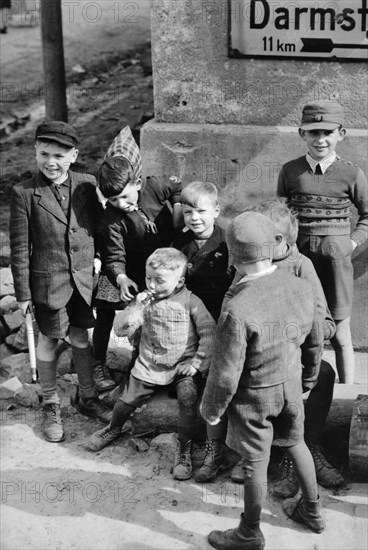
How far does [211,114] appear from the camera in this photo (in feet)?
17.6

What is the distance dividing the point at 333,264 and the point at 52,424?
1.88 m

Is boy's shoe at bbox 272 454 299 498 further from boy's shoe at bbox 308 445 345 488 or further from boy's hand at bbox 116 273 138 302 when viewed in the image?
boy's hand at bbox 116 273 138 302

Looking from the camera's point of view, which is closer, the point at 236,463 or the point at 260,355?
the point at 260,355

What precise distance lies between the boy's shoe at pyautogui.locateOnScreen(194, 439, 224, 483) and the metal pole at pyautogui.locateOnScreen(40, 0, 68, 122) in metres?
3.38

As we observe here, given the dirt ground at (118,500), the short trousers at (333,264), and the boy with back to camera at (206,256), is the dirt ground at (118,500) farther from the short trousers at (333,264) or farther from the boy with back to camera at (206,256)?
the short trousers at (333,264)

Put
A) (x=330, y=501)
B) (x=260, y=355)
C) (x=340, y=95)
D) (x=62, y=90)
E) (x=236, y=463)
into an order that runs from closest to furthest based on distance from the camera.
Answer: (x=260, y=355), (x=330, y=501), (x=236, y=463), (x=340, y=95), (x=62, y=90)

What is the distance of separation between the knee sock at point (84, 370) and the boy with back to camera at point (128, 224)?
334mm

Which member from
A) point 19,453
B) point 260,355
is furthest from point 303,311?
point 19,453

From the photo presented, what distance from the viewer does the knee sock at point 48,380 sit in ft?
16.0

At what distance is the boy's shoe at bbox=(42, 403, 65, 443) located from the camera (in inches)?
188

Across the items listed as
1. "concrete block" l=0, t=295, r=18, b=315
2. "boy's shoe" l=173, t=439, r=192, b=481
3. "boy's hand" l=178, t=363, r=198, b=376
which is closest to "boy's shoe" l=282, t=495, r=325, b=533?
"boy's shoe" l=173, t=439, r=192, b=481

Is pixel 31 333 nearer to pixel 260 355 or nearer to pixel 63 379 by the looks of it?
pixel 63 379

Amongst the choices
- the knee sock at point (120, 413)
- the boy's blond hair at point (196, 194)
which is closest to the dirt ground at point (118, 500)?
the knee sock at point (120, 413)

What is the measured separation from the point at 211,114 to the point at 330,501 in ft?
8.36
